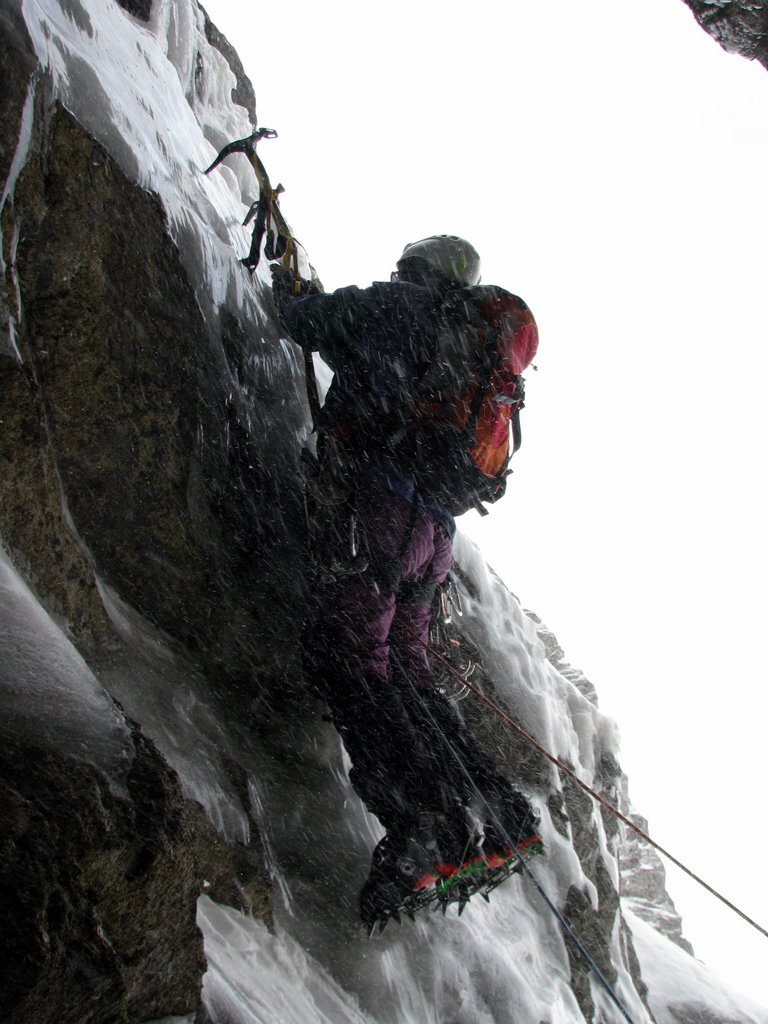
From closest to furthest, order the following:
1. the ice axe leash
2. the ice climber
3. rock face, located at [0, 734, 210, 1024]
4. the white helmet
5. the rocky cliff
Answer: rock face, located at [0, 734, 210, 1024] → the rocky cliff → the ice climber → the white helmet → the ice axe leash

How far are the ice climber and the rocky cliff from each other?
0.51 m

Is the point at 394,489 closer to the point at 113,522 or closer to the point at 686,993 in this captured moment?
the point at 113,522

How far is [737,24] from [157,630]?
4587mm

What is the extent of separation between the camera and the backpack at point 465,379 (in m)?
4.01

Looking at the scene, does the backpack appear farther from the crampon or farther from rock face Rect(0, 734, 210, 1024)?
rock face Rect(0, 734, 210, 1024)

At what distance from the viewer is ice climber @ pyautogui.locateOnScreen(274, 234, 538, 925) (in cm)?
382

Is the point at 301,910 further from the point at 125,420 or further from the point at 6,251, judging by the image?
the point at 6,251

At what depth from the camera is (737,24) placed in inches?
155

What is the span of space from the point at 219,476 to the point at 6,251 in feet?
5.67

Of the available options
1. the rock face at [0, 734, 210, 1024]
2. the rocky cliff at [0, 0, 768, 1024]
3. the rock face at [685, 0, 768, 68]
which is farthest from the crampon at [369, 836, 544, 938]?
the rock face at [685, 0, 768, 68]

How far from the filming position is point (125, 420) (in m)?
3.67

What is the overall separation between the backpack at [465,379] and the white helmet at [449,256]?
0.54 meters

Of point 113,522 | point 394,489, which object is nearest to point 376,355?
point 394,489

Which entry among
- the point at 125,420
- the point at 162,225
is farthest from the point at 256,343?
the point at 125,420
